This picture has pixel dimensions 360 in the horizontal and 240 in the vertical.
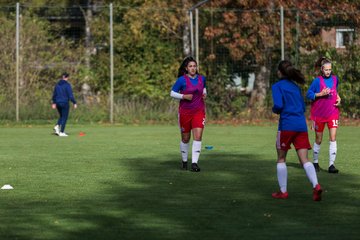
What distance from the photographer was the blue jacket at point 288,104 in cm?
1312

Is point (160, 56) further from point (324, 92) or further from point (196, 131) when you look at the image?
point (324, 92)

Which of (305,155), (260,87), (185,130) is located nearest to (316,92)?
(185,130)

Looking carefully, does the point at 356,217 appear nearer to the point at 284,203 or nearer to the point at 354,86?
the point at 284,203

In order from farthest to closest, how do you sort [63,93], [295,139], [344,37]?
[344,37], [63,93], [295,139]

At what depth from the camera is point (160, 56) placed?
1484 inches

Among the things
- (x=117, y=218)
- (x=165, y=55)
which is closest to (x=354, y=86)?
(x=165, y=55)

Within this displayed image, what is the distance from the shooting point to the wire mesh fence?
34.7 metres

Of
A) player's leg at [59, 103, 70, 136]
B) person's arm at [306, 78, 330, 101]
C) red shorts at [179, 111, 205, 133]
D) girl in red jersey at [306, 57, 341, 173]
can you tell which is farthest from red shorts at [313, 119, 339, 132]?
player's leg at [59, 103, 70, 136]

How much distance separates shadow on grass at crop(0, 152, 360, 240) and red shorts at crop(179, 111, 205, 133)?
0.87m

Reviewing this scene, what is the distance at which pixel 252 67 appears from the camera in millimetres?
36938

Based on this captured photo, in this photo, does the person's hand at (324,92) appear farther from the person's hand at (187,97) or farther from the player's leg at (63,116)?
the player's leg at (63,116)

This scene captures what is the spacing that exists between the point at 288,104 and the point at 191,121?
4396 millimetres

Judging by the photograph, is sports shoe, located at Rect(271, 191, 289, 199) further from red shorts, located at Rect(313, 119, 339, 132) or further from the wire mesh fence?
the wire mesh fence

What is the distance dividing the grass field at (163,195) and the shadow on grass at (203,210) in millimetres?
11
